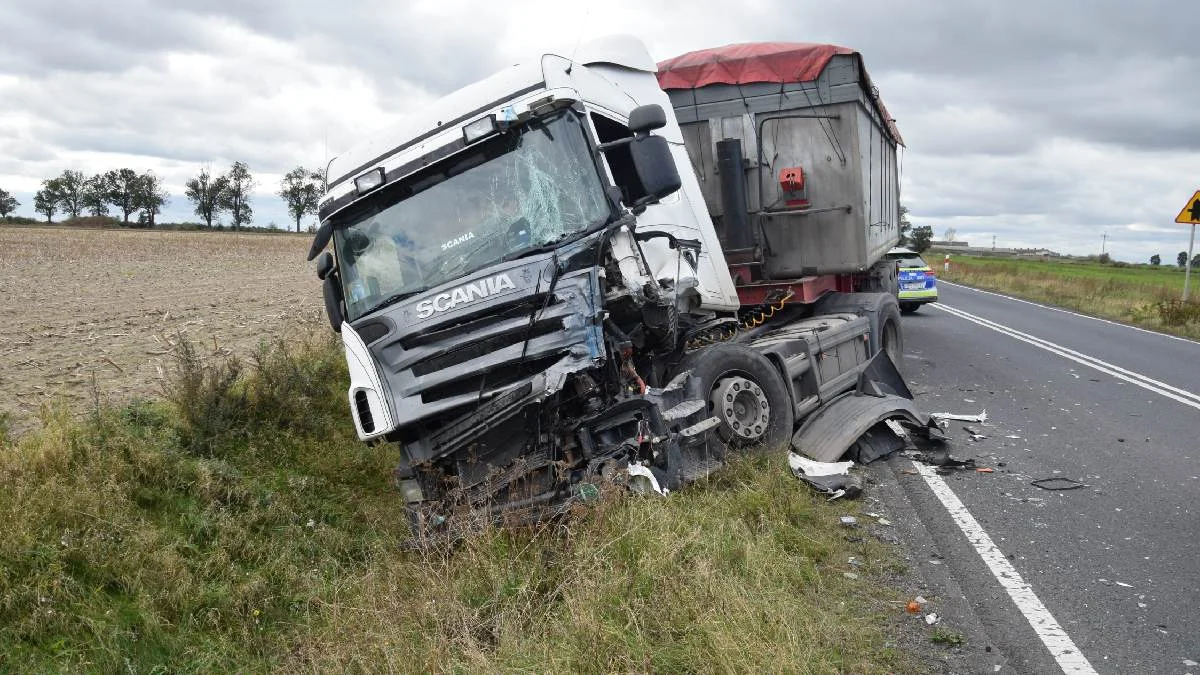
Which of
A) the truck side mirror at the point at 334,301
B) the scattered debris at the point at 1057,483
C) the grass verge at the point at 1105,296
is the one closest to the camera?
the truck side mirror at the point at 334,301

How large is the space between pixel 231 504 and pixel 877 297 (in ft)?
26.0

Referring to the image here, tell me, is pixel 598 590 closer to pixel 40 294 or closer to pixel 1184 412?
pixel 1184 412

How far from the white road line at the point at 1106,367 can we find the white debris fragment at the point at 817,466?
5091 millimetres

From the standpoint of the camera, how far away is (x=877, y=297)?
1098 centimetres

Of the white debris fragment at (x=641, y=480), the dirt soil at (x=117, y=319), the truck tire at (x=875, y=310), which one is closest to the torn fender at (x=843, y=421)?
the white debris fragment at (x=641, y=480)

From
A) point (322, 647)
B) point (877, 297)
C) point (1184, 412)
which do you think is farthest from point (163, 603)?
point (1184, 412)

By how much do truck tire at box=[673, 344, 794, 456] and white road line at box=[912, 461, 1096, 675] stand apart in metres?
1.24

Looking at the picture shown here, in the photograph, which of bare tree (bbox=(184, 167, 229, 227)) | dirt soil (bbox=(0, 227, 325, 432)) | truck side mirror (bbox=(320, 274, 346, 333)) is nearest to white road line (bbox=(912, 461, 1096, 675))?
truck side mirror (bbox=(320, 274, 346, 333))

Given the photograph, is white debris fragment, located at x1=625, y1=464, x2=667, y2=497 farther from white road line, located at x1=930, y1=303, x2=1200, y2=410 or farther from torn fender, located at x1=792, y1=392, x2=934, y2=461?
white road line, located at x1=930, y1=303, x2=1200, y2=410

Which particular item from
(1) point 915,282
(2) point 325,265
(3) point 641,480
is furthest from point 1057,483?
(1) point 915,282

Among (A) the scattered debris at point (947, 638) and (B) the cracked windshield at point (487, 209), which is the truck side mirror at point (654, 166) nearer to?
(B) the cracked windshield at point (487, 209)

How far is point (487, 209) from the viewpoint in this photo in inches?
225

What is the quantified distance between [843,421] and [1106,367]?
6989mm

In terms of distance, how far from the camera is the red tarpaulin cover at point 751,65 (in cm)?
918
